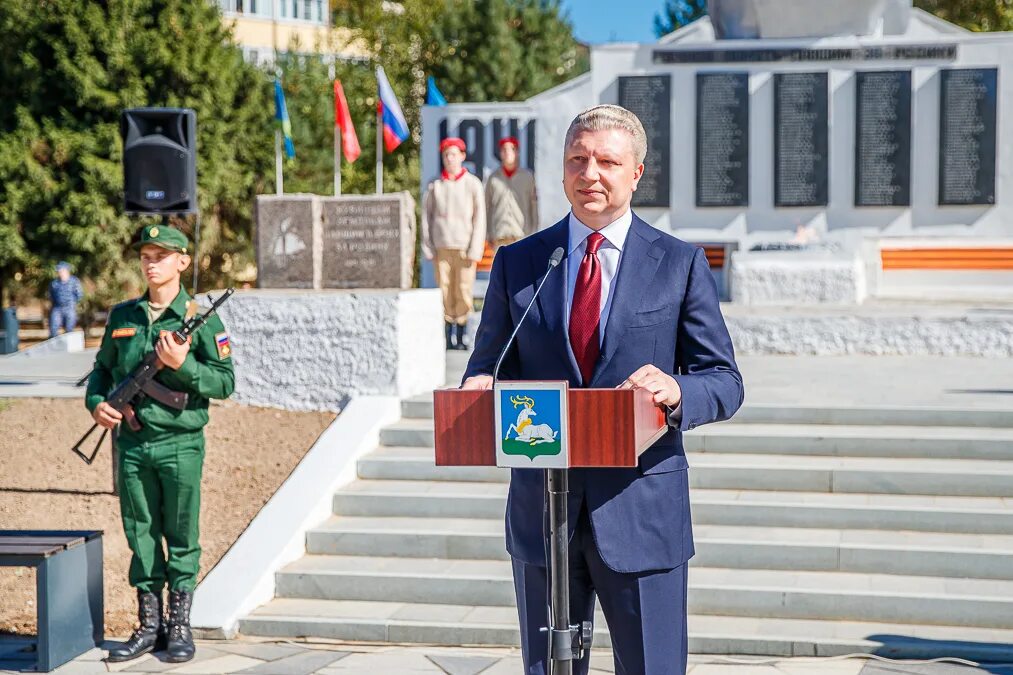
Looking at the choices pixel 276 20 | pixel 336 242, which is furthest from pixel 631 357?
pixel 276 20

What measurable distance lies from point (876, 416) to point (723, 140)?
25.3 feet

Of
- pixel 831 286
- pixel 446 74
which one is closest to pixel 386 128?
pixel 831 286

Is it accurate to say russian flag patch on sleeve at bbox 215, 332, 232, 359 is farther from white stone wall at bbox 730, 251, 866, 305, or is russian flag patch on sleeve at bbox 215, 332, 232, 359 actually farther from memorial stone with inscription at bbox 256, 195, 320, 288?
white stone wall at bbox 730, 251, 866, 305

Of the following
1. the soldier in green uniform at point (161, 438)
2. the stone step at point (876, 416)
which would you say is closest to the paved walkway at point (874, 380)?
the stone step at point (876, 416)

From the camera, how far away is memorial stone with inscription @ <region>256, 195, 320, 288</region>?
1033 cm

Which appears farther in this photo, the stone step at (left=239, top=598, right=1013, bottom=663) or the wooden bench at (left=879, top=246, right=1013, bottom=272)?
the wooden bench at (left=879, top=246, right=1013, bottom=272)

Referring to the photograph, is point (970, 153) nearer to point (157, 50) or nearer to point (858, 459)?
point (858, 459)

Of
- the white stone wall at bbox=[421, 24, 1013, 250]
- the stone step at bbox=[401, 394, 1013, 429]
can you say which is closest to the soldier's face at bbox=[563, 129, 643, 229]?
the stone step at bbox=[401, 394, 1013, 429]

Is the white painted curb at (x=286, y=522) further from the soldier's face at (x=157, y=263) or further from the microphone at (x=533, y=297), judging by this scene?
the microphone at (x=533, y=297)

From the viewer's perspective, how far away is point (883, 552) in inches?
265

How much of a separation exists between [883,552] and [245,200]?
24822 mm

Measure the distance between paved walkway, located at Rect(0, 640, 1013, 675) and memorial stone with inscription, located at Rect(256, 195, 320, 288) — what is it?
4366 mm

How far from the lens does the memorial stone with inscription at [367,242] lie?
1020cm

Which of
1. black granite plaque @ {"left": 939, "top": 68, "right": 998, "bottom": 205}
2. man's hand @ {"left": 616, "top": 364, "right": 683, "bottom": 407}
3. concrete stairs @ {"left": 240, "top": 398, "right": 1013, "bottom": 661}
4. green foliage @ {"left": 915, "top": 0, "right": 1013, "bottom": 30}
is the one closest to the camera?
man's hand @ {"left": 616, "top": 364, "right": 683, "bottom": 407}
